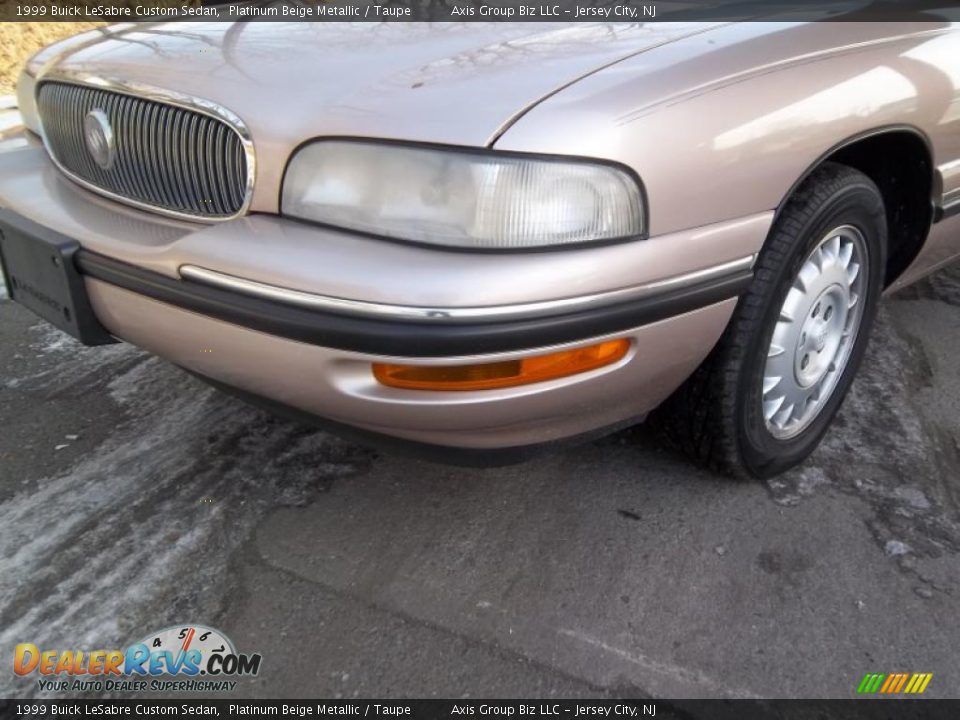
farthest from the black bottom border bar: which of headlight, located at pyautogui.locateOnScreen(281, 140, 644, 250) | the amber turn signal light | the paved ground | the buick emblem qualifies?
the buick emblem

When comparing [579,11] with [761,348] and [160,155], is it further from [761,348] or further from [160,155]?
[160,155]

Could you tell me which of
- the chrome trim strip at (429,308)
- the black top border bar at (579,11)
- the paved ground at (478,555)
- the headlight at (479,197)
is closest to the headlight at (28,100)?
Answer: the black top border bar at (579,11)

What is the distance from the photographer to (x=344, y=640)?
5.87 feet

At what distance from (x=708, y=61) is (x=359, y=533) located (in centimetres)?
141

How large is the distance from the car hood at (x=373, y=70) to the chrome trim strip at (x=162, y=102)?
0.02 m

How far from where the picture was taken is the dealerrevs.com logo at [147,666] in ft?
5.56

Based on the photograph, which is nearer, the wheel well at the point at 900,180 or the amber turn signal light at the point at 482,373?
the amber turn signal light at the point at 482,373

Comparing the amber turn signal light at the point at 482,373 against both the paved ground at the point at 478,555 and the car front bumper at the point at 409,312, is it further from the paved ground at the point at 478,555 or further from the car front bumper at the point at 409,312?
the paved ground at the point at 478,555

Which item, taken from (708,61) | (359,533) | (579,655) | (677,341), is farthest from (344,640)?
(708,61)

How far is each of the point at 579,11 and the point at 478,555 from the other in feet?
4.79

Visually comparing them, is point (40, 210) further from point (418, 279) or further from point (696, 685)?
point (696, 685)

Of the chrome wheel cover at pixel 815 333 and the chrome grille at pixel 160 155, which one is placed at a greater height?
the chrome grille at pixel 160 155

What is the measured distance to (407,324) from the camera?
1486 millimetres

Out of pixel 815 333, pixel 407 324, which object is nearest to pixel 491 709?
pixel 407 324
